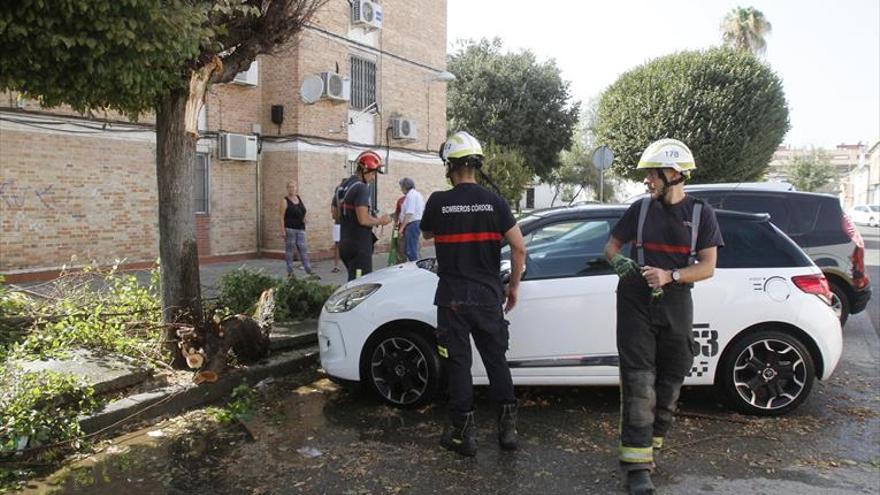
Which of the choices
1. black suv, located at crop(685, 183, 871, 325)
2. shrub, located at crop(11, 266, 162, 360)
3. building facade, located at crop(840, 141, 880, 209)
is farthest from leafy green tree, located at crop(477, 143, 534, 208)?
building facade, located at crop(840, 141, 880, 209)

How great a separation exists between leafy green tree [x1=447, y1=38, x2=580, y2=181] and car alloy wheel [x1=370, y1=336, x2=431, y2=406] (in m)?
25.6

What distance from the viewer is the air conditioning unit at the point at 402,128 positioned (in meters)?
Result: 17.9

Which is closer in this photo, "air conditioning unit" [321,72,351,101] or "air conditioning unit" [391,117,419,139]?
"air conditioning unit" [321,72,351,101]

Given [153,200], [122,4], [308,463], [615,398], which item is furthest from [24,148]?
[615,398]

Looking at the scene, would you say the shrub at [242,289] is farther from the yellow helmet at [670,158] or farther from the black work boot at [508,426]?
the yellow helmet at [670,158]

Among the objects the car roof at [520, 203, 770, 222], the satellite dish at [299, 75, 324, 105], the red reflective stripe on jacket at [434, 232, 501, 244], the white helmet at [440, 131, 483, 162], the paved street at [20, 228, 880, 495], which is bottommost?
the paved street at [20, 228, 880, 495]

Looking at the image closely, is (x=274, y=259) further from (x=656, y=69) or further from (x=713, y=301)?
(x=656, y=69)

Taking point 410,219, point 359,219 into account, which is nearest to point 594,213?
point 359,219

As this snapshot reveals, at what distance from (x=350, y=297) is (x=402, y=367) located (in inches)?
28.2

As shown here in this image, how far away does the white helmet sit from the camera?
406 centimetres

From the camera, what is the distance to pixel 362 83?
55.7 ft

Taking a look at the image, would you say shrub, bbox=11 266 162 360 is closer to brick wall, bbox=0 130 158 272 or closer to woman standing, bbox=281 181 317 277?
woman standing, bbox=281 181 317 277

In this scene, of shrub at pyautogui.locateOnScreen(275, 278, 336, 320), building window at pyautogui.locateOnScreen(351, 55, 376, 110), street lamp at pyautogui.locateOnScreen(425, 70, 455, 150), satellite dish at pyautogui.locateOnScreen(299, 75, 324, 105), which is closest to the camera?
shrub at pyautogui.locateOnScreen(275, 278, 336, 320)

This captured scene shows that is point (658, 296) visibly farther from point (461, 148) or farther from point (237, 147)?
point (237, 147)
